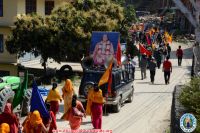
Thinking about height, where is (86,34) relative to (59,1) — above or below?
below

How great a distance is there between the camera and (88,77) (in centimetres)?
1880

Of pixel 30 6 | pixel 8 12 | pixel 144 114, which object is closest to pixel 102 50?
pixel 144 114

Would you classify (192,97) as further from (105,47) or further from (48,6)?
(48,6)

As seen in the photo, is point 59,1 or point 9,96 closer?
point 9,96

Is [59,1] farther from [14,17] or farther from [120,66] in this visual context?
[120,66]

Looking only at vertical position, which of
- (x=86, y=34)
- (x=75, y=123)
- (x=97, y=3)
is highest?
(x=97, y=3)

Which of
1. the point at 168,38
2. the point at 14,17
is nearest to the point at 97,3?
the point at 14,17

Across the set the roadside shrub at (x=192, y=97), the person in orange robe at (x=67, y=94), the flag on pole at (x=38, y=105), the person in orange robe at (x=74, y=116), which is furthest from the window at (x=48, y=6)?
the flag on pole at (x=38, y=105)

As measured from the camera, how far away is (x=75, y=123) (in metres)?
13.9

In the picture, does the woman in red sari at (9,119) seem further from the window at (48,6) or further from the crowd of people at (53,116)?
the window at (48,6)

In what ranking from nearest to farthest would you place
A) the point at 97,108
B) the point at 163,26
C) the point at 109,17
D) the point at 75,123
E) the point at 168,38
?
the point at 75,123 → the point at 97,108 → the point at 109,17 → the point at 168,38 → the point at 163,26

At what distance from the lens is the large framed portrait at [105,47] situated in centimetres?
1994

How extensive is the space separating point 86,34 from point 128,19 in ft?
27.2

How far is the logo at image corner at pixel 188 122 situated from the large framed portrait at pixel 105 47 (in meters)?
10.3
